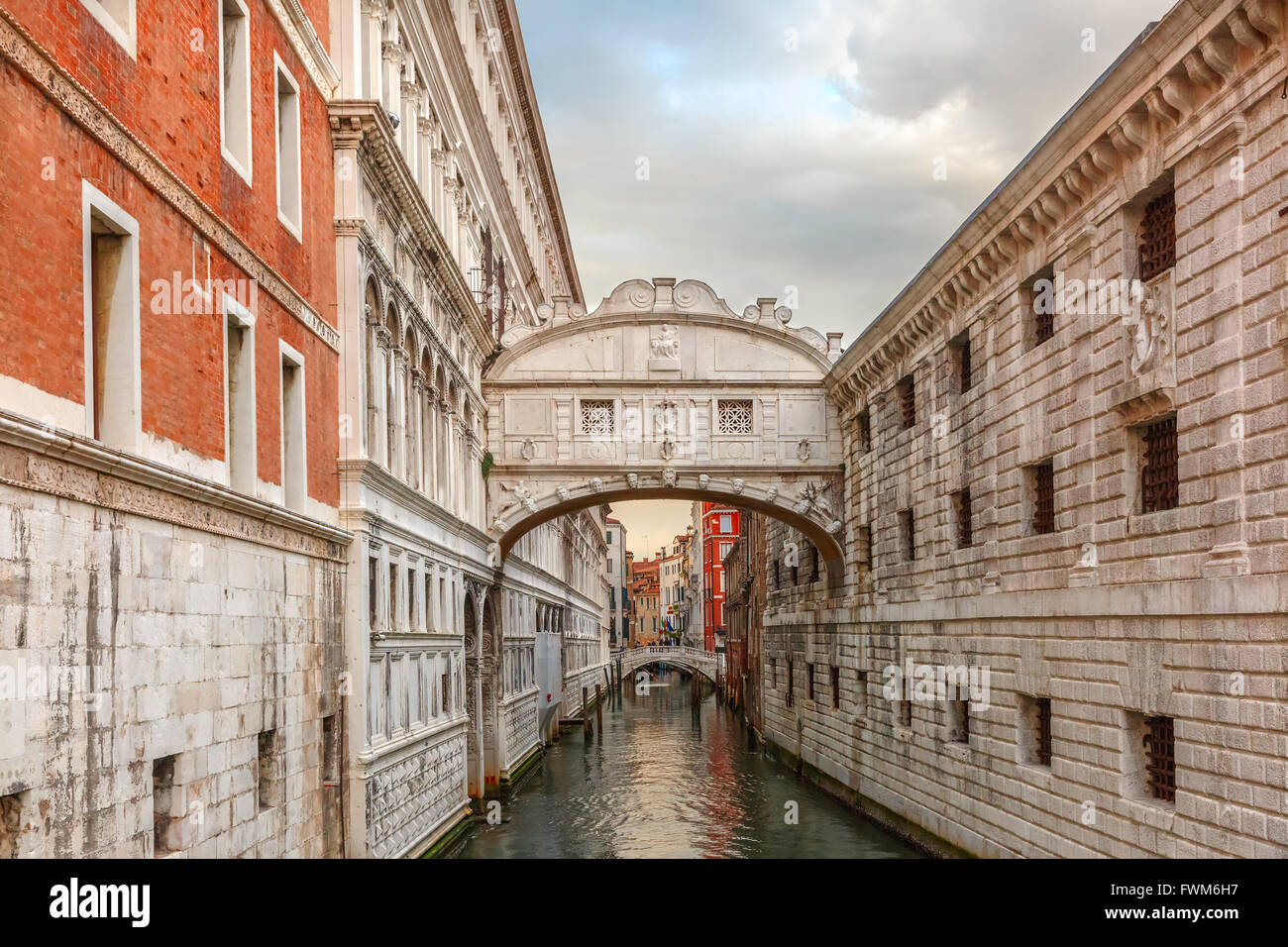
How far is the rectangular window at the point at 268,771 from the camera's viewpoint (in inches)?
441

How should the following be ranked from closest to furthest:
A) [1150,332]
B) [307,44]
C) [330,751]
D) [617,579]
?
[1150,332]
[307,44]
[330,751]
[617,579]

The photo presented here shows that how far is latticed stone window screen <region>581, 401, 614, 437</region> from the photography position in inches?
980

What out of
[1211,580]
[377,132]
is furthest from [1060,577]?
[377,132]

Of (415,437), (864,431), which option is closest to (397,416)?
(415,437)

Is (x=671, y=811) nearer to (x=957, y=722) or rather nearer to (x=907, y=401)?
(x=957, y=722)

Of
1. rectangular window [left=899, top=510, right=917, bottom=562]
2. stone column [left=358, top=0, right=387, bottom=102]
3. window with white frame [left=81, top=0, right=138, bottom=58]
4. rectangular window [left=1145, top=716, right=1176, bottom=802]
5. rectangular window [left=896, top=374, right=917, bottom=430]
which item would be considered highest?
stone column [left=358, top=0, right=387, bottom=102]

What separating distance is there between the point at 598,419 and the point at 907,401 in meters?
6.20

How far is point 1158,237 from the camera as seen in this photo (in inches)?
495

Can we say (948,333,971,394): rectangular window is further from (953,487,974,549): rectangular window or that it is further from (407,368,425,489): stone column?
(407,368,425,489): stone column

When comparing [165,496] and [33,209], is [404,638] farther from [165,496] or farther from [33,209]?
[33,209]

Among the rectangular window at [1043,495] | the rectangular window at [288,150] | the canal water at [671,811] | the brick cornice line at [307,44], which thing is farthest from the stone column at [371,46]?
the canal water at [671,811]

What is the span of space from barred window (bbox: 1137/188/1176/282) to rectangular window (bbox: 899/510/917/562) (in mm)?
8690

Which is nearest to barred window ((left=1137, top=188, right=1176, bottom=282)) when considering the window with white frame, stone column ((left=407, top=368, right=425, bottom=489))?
the window with white frame

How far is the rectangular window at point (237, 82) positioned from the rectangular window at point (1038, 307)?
885cm
